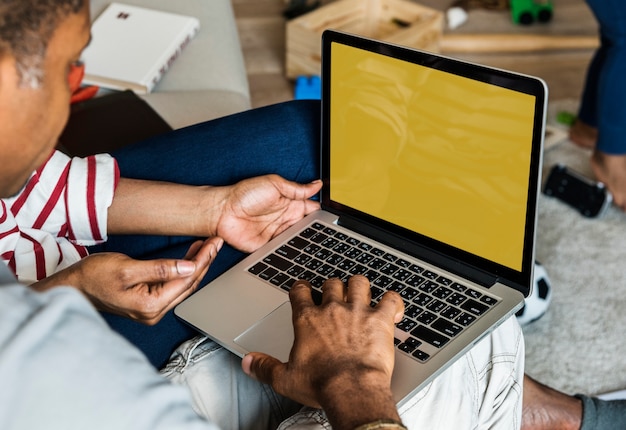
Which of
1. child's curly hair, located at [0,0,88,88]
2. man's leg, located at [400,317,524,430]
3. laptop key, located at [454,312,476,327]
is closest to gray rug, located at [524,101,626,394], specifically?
man's leg, located at [400,317,524,430]

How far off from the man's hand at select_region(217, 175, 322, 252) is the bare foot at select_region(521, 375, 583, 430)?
0.46 m

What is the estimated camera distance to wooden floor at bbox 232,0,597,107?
2.44 meters

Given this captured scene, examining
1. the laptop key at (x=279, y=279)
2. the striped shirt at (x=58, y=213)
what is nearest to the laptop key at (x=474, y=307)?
the laptop key at (x=279, y=279)

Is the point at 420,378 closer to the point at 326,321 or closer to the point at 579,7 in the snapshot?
the point at 326,321

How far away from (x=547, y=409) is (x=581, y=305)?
45cm

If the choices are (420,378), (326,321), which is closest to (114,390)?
(326,321)

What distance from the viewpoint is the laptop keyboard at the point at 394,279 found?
1.00 m

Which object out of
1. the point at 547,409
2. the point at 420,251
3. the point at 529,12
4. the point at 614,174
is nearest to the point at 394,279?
the point at 420,251

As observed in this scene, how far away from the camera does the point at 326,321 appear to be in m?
0.89

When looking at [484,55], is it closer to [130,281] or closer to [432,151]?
[432,151]

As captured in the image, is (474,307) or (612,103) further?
(612,103)

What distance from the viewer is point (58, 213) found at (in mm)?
1128

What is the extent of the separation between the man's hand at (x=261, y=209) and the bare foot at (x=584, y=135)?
3.81 ft

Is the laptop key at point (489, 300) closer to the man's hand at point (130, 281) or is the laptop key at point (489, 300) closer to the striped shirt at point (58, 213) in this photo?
the man's hand at point (130, 281)
